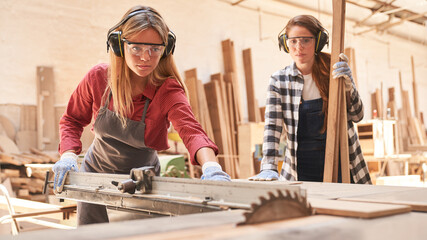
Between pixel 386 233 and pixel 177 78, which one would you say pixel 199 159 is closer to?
pixel 177 78

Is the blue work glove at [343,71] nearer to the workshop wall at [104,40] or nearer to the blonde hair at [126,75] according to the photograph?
the blonde hair at [126,75]

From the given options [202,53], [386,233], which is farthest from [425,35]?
[386,233]

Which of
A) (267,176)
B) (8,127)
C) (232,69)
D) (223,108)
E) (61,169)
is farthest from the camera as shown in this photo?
(232,69)

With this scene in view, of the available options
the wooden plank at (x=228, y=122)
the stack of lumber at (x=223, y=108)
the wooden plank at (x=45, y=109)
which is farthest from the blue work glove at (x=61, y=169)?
the wooden plank at (x=228, y=122)

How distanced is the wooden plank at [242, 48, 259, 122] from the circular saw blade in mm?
Result: 7614

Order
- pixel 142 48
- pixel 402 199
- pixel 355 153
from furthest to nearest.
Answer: pixel 355 153
pixel 142 48
pixel 402 199

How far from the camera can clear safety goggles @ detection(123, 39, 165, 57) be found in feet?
6.70

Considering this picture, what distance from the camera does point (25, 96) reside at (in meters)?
6.35

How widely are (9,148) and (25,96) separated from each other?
2.74 feet

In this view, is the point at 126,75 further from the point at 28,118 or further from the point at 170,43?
the point at 28,118

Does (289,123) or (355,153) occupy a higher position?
(289,123)

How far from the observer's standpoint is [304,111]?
8.50 ft

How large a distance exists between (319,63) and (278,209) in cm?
172

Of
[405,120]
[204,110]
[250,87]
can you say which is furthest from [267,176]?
[405,120]
